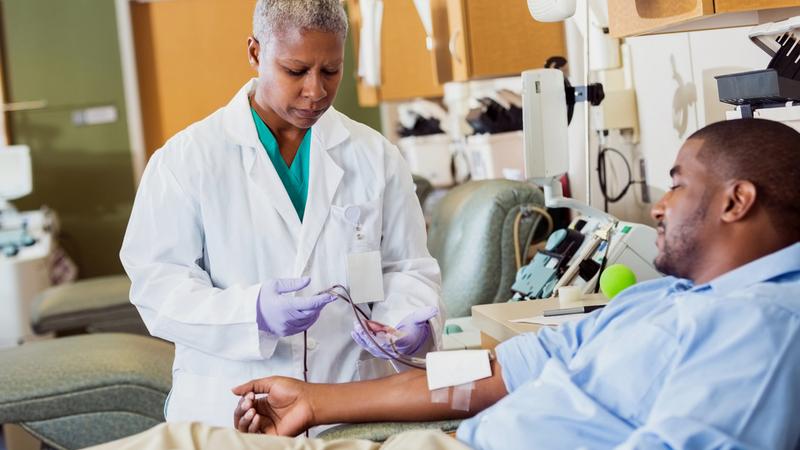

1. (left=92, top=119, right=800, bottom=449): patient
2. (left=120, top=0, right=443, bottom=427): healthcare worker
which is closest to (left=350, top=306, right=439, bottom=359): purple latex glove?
(left=120, top=0, right=443, bottom=427): healthcare worker

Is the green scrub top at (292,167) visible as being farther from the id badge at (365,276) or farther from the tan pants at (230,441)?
the tan pants at (230,441)

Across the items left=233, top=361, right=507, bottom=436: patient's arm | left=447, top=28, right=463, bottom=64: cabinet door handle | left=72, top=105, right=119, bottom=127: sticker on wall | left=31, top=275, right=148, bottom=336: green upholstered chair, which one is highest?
left=72, top=105, right=119, bottom=127: sticker on wall

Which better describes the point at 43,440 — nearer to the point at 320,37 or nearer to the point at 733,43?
the point at 320,37

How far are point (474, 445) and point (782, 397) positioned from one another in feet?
1.50

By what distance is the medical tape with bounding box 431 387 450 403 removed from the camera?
1658 mm

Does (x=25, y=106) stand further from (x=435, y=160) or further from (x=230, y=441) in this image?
(x=230, y=441)

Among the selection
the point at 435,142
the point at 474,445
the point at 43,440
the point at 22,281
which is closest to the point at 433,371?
the point at 474,445

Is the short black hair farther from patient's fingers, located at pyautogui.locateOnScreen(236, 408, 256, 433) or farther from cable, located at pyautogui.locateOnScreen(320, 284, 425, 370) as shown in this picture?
patient's fingers, located at pyautogui.locateOnScreen(236, 408, 256, 433)

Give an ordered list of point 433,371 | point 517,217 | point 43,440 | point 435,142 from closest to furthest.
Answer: point 433,371
point 43,440
point 517,217
point 435,142

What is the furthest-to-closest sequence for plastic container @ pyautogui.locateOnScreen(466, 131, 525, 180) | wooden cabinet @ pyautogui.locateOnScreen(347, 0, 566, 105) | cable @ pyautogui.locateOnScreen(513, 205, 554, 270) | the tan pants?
plastic container @ pyautogui.locateOnScreen(466, 131, 525, 180) < wooden cabinet @ pyautogui.locateOnScreen(347, 0, 566, 105) < cable @ pyautogui.locateOnScreen(513, 205, 554, 270) < the tan pants

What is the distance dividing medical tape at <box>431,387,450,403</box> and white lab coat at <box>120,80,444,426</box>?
0.31 m

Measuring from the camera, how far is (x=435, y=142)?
4.78 m

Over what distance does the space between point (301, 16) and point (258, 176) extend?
319mm

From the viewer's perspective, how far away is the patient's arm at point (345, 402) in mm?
1654
